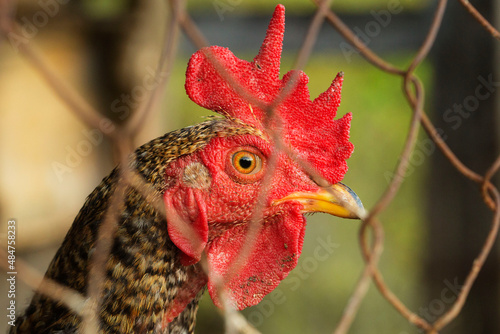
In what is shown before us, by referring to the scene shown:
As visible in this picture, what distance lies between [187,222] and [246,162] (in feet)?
0.99

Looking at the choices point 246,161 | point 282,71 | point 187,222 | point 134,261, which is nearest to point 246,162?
point 246,161

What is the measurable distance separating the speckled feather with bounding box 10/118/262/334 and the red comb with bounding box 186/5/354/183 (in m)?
0.20

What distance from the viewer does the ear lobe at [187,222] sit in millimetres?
1796

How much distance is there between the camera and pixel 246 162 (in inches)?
75.5

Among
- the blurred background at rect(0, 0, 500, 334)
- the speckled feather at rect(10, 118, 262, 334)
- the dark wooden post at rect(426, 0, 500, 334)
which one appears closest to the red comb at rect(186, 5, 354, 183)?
the speckled feather at rect(10, 118, 262, 334)

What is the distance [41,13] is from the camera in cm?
440

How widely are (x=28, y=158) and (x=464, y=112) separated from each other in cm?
359

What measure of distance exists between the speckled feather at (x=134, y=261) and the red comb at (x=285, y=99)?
0.20 m

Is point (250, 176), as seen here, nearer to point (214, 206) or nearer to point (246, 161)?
point (246, 161)

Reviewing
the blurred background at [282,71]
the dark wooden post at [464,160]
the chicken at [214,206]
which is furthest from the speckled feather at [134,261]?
the dark wooden post at [464,160]

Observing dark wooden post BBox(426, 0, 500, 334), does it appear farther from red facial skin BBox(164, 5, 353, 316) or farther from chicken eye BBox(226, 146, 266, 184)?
chicken eye BBox(226, 146, 266, 184)

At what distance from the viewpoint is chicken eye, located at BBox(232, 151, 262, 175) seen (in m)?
1.91

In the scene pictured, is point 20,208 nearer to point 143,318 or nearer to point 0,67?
point 0,67

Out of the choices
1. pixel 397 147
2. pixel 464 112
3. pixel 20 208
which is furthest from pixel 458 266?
pixel 20 208
